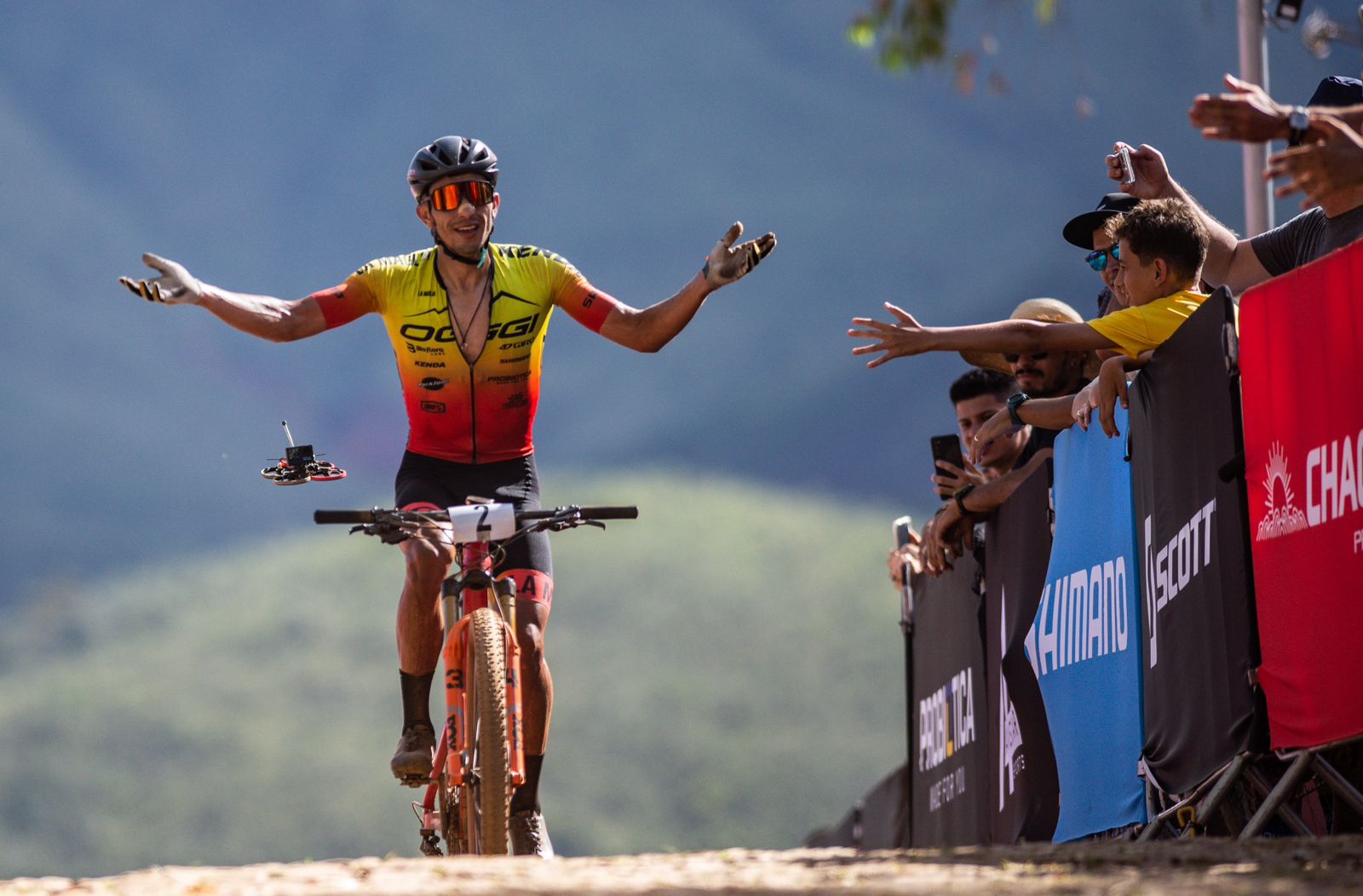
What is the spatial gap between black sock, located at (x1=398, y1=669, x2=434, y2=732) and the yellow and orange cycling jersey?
0.94 meters

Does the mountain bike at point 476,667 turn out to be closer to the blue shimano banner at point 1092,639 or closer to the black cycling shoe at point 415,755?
the black cycling shoe at point 415,755

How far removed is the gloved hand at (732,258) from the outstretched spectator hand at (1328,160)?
7.20 ft

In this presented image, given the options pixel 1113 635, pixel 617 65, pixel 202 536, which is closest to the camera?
pixel 1113 635

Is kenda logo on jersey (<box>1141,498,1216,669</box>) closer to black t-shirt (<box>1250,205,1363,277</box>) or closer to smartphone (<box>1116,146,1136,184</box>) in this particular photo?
black t-shirt (<box>1250,205,1363,277</box>)

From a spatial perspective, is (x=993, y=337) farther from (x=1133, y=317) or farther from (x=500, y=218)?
(x=500, y=218)

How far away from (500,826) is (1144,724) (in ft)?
7.24

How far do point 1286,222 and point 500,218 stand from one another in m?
47.9

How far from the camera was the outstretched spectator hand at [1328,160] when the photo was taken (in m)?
5.27

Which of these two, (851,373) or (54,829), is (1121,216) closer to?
(54,829)

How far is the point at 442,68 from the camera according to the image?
54500mm

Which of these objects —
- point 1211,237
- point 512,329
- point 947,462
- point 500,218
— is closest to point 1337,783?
point 1211,237

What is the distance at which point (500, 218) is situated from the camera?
53844mm

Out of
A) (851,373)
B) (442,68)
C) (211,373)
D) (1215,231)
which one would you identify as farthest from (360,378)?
(1215,231)

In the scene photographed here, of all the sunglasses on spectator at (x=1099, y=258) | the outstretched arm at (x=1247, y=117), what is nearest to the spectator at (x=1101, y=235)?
the sunglasses on spectator at (x=1099, y=258)
